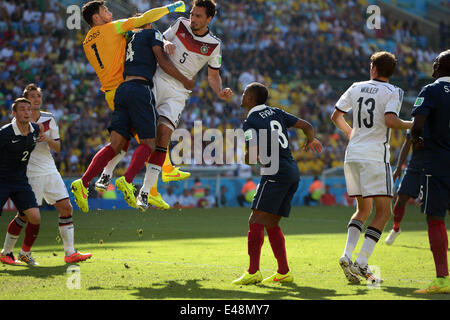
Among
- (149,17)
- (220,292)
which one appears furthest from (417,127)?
(149,17)

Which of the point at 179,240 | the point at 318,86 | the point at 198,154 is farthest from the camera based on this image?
the point at 318,86

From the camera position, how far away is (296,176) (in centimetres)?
705

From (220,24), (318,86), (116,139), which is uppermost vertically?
(220,24)

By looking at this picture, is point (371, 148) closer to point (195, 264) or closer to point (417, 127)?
point (417, 127)

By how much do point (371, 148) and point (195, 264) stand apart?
9.22 feet

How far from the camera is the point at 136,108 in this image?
7355 millimetres

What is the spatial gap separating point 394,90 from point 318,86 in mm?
21033

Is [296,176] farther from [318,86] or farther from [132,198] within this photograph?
[318,86]

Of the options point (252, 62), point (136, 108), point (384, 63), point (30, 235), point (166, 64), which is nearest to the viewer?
point (384, 63)

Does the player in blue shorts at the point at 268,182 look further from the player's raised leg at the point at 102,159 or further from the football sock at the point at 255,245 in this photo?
the player's raised leg at the point at 102,159

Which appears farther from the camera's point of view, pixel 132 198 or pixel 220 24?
pixel 220 24

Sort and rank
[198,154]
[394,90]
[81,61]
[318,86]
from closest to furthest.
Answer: [394,90] < [198,154] < [81,61] < [318,86]

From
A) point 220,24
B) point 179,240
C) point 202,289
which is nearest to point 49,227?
point 179,240

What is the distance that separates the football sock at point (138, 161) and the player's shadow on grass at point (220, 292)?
46.7 inches
